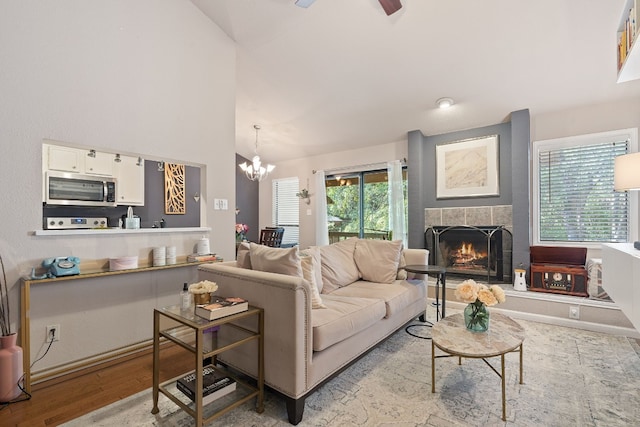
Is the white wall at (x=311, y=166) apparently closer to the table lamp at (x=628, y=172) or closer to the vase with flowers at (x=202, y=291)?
the table lamp at (x=628, y=172)

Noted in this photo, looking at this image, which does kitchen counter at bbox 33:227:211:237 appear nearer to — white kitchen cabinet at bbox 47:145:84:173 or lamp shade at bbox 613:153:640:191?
white kitchen cabinet at bbox 47:145:84:173

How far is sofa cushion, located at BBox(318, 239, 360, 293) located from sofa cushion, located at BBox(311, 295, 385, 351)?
34cm

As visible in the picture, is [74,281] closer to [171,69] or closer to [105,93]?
[105,93]

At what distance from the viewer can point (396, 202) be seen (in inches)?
205

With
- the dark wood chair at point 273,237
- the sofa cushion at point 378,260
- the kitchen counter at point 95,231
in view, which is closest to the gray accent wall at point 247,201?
the dark wood chair at point 273,237

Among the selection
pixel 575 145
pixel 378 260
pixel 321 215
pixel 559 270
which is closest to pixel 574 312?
pixel 559 270

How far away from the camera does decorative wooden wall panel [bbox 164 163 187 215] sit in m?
5.22

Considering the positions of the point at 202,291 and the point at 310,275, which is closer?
the point at 202,291

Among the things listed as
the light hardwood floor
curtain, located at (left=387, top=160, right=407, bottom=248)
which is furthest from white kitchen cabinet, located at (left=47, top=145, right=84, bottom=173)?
curtain, located at (left=387, top=160, right=407, bottom=248)

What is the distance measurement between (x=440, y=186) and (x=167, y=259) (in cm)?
388

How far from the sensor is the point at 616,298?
234 centimetres

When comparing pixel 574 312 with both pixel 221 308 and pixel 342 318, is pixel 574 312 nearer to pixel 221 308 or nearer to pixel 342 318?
pixel 342 318

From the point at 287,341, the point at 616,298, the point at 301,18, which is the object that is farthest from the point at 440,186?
the point at 287,341

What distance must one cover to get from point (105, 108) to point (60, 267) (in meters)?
1.33
